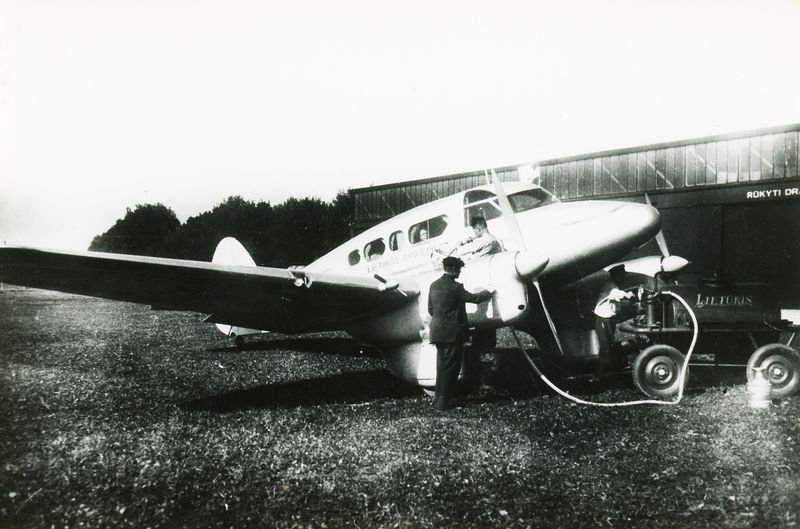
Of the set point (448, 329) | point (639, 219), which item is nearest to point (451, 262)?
point (448, 329)

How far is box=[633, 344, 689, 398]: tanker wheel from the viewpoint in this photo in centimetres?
729

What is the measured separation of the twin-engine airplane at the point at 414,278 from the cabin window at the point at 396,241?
0.06ft

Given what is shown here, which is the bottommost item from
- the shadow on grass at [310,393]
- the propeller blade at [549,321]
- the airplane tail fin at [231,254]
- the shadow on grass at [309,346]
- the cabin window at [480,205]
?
the shadow on grass at [309,346]

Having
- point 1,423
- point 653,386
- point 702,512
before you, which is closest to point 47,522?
point 1,423

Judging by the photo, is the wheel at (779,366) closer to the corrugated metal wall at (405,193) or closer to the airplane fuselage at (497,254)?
the airplane fuselage at (497,254)

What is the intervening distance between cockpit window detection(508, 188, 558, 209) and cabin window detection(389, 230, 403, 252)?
2.02 metres

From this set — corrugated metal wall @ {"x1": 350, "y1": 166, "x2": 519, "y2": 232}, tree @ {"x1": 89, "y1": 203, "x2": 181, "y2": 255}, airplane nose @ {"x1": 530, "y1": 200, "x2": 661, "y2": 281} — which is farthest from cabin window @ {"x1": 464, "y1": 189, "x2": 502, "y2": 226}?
tree @ {"x1": 89, "y1": 203, "x2": 181, "y2": 255}

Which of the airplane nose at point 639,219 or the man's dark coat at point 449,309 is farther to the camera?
the airplane nose at point 639,219

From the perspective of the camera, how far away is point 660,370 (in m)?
7.32

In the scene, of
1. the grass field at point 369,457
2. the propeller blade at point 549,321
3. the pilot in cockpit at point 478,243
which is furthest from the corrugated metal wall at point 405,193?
the grass field at point 369,457

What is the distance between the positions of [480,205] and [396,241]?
1.71m

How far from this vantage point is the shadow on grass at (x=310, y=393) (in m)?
7.26

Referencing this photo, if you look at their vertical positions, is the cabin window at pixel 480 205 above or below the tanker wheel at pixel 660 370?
above

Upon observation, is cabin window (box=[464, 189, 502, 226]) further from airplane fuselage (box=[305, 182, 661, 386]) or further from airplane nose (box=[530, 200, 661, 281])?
airplane nose (box=[530, 200, 661, 281])
